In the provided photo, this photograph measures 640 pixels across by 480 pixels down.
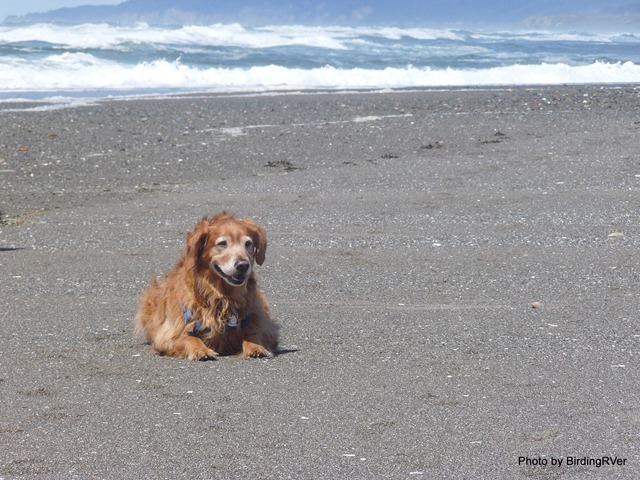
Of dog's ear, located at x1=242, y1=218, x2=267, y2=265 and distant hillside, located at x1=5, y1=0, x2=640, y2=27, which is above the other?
distant hillside, located at x1=5, y1=0, x2=640, y2=27

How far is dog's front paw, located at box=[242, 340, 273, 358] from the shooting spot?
5.79 meters

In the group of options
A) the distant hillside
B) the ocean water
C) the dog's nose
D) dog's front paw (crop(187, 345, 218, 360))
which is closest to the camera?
the dog's nose

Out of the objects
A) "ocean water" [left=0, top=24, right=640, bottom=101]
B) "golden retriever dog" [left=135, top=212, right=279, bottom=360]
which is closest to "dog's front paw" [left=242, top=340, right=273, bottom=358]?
"golden retriever dog" [left=135, top=212, right=279, bottom=360]

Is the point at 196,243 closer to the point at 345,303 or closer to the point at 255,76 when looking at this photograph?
the point at 345,303

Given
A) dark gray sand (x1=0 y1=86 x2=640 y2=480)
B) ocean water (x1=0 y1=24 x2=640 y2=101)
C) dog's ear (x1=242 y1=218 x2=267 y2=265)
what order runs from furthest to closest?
ocean water (x1=0 y1=24 x2=640 y2=101) < dog's ear (x1=242 y1=218 x2=267 y2=265) < dark gray sand (x1=0 y1=86 x2=640 y2=480)

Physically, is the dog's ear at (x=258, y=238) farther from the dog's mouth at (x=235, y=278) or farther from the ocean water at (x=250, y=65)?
the ocean water at (x=250, y=65)

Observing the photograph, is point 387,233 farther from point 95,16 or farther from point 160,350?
point 95,16

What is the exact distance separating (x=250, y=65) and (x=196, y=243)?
31329mm

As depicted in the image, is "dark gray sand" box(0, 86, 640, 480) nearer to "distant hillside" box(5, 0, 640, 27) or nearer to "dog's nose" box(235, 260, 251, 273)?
"dog's nose" box(235, 260, 251, 273)

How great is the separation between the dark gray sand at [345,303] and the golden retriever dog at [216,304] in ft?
0.52

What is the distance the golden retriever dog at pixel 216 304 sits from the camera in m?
5.80

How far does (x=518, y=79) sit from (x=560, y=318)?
88.1 ft

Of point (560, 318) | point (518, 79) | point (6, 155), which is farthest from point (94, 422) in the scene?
point (518, 79)

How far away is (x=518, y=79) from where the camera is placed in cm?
3247
